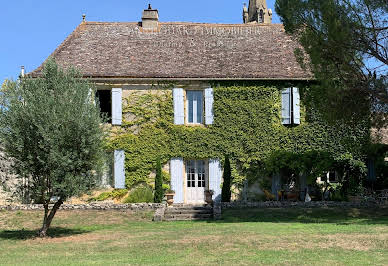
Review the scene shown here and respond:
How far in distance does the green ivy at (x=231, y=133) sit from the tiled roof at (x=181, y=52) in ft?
2.71

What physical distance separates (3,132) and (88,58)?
861 cm

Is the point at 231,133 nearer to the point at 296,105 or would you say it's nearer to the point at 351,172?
the point at 296,105

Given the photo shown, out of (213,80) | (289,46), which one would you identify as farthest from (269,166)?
(289,46)

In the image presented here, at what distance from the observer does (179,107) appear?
20.4 metres

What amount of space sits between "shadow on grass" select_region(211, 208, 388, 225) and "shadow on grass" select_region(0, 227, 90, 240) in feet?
15.6

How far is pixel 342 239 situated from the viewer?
11.5 meters

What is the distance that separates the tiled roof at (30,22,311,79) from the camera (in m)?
20.5

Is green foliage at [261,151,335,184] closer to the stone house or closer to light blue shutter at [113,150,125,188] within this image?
the stone house

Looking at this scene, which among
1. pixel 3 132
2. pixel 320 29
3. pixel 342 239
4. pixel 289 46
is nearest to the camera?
pixel 342 239

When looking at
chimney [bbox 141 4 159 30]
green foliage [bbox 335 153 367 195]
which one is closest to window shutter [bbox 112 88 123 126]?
chimney [bbox 141 4 159 30]

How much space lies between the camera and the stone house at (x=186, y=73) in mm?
20234

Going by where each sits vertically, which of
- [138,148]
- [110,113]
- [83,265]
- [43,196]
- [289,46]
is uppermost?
[289,46]

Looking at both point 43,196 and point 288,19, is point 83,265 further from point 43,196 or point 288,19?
point 288,19

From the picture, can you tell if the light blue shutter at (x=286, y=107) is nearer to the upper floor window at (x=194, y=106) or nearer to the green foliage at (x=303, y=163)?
the green foliage at (x=303, y=163)
